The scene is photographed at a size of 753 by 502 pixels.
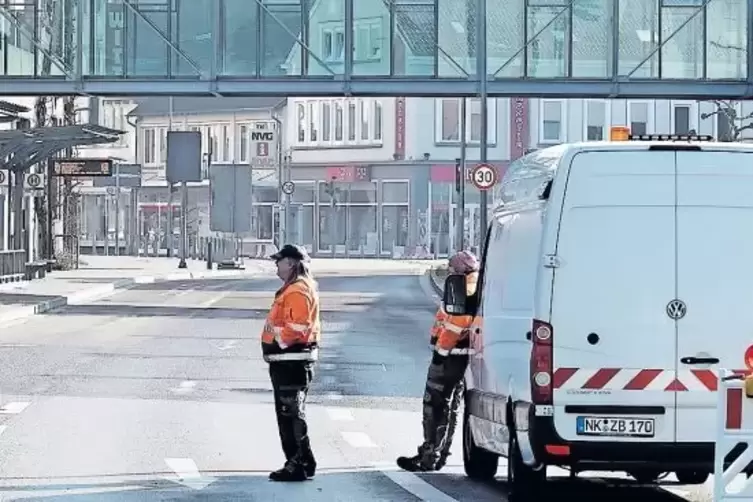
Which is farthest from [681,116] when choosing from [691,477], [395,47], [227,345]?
[691,477]

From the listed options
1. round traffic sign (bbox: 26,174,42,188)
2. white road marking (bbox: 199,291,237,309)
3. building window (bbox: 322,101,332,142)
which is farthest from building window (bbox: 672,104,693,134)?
white road marking (bbox: 199,291,237,309)

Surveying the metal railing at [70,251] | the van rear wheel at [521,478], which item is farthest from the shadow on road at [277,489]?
the metal railing at [70,251]

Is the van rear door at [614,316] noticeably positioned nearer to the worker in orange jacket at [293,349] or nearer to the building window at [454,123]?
the worker in orange jacket at [293,349]

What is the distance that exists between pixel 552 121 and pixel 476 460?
230 ft

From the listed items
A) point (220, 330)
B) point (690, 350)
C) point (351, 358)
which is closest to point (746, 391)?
point (690, 350)

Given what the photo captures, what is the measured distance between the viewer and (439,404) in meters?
12.9

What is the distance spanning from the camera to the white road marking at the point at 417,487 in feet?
37.7

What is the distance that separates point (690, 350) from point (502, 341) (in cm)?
138

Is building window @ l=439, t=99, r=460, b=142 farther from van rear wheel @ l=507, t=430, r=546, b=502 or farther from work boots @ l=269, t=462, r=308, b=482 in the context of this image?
van rear wheel @ l=507, t=430, r=546, b=502

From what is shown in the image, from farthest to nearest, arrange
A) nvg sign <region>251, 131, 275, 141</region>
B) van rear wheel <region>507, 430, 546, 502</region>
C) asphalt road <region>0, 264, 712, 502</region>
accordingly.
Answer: nvg sign <region>251, 131, 275, 141</region> → asphalt road <region>0, 264, 712, 502</region> → van rear wheel <region>507, 430, 546, 502</region>

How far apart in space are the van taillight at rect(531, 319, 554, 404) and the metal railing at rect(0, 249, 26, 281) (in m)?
36.6

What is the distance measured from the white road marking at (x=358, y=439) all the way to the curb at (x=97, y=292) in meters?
17.3

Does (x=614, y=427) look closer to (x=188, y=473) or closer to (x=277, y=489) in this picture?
(x=277, y=489)

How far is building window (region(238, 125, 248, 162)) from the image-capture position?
305 ft
